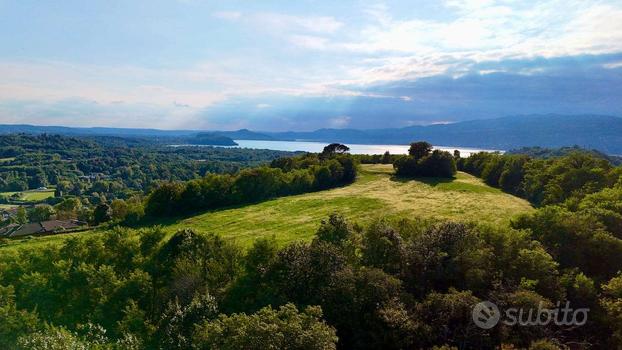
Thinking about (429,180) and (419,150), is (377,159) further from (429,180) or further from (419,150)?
(429,180)

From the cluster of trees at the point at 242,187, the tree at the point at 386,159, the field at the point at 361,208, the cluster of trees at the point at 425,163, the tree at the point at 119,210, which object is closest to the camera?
the field at the point at 361,208

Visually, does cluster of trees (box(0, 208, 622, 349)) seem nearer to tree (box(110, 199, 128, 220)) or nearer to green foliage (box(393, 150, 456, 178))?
tree (box(110, 199, 128, 220))

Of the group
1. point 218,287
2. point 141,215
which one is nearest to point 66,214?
point 141,215

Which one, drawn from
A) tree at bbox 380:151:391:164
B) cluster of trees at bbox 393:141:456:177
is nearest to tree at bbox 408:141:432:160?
cluster of trees at bbox 393:141:456:177

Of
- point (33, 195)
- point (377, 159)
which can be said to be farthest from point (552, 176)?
point (33, 195)

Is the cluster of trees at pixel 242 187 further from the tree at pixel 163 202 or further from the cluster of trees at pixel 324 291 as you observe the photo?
the cluster of trees at pixel 324 291

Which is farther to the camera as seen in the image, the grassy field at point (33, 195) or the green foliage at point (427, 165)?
the grassy field at point (33, 195)

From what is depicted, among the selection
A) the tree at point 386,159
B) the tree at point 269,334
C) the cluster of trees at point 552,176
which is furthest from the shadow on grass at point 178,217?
the tree at point 269,334

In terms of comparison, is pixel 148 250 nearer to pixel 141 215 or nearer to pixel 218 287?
pixel 218 287
